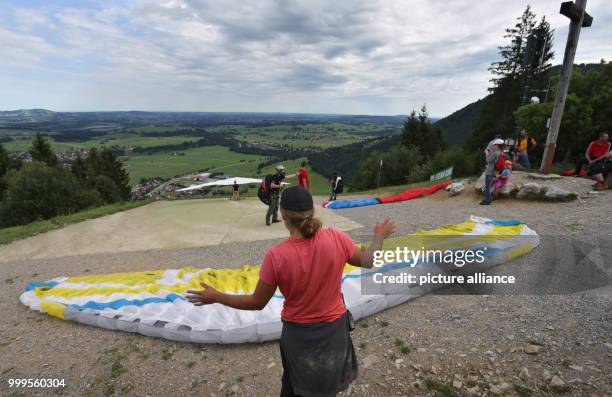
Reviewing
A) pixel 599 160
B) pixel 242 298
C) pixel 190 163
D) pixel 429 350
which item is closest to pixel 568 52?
pixel 599 160

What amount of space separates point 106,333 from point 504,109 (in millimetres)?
43192

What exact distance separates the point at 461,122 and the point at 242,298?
10849 cm

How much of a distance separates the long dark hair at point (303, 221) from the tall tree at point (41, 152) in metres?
51.4

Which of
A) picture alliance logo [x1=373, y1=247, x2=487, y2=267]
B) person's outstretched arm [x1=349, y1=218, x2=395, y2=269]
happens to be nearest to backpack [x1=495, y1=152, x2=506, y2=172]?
picture alliance logo [x1=373, y1=247, x2=487, y2=267]

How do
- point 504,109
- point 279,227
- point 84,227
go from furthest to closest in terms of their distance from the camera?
point 504,109 → point 84,227 → point 279,227

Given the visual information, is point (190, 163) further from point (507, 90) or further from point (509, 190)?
point (509, 190)

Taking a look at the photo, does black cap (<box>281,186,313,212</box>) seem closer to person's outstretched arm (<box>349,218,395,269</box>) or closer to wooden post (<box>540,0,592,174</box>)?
person's outstretched arm (<box>349,218,395,269</box>)

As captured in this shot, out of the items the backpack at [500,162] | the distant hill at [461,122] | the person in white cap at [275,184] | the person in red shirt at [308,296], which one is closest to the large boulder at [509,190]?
the backpack at [500,162]

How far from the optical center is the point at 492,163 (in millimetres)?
9172

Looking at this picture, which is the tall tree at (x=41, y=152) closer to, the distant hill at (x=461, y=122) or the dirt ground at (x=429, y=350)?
Result: the dirt ground at (x=429, y=350)

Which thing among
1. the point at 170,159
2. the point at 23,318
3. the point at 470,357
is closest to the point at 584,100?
the point at 470,357

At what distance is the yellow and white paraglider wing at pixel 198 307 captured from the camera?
171 inches

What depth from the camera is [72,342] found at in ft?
14.9

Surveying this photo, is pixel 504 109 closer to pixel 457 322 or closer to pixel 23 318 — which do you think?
pixel 457 322
